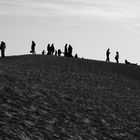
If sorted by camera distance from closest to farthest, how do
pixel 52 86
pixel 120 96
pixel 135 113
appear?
pixel 135 113 → pixel 52 86 → pixel 120 96

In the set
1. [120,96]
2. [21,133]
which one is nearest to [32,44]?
[120,96]

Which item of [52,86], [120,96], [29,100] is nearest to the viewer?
[29,100]

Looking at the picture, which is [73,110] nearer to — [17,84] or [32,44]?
[17,84]

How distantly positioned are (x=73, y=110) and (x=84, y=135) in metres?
4.08

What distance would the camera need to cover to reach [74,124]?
19.2 meters

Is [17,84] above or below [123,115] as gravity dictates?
above

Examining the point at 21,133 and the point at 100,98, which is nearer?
the point at 21,133

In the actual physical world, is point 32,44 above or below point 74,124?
above

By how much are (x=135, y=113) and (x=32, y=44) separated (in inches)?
1709

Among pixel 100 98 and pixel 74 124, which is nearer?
pixel 74 124

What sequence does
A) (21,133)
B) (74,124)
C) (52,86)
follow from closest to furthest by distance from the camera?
(21,133), (74,124), (52,86)

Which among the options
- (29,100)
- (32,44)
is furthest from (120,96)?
(32,44)

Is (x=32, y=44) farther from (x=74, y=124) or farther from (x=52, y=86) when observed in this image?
(x=74, y=124)

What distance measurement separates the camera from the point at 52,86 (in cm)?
2831
